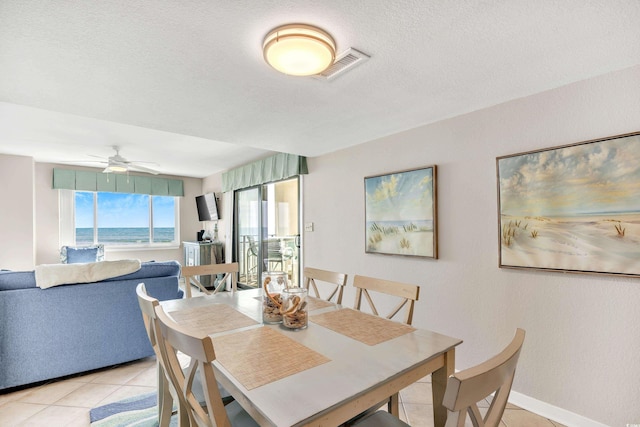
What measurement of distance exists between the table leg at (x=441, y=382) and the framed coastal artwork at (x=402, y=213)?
4.47 feet

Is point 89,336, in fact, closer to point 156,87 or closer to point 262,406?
point 156,87

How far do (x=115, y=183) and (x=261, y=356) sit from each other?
6054 millimetres

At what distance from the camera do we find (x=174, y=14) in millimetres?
1267

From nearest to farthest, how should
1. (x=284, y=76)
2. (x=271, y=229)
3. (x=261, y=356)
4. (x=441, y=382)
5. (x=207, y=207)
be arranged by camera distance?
(x=261, y=356) → (x=441, y=382) → (x=284, y=76) → (x=271, y=229) → (x=207, y=207)

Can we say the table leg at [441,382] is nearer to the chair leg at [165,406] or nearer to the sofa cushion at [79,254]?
the chair leg at [165,406]

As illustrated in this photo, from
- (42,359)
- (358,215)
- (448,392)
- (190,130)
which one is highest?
(190,130)

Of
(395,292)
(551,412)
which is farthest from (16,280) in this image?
(551,412)

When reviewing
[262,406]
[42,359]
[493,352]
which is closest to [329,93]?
[262,406]

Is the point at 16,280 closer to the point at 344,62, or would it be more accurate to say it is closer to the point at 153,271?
the point at 153,271

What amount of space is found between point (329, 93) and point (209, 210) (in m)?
5.06

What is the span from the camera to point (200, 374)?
90 cm

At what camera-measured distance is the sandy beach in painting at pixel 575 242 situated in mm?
1688

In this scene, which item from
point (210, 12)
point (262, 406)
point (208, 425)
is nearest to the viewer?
point (262, 406)

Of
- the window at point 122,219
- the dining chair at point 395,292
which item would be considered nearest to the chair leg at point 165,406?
the dining chair at point 395,292
